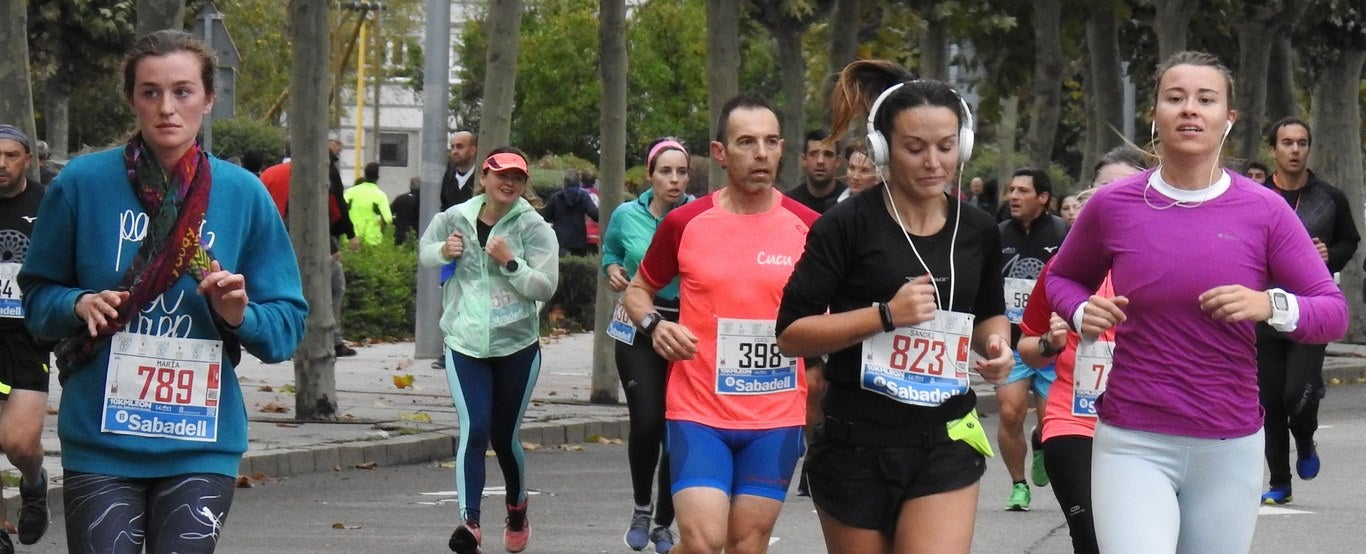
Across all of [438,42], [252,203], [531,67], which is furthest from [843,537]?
[531,67]

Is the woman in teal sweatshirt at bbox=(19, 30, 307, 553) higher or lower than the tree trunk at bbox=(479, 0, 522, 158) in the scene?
lower

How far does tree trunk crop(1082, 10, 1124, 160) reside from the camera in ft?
83.3

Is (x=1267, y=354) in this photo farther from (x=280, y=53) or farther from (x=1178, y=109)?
(x=280, y=53)

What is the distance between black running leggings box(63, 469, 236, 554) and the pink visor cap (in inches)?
203

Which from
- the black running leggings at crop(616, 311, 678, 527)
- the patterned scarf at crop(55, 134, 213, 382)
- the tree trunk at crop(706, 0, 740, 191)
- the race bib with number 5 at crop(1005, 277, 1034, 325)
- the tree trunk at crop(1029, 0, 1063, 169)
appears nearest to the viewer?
the patterned scarf at crop(55, 134, 213, 382)

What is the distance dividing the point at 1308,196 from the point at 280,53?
4838 centimetres

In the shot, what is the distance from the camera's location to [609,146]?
16.5 metres

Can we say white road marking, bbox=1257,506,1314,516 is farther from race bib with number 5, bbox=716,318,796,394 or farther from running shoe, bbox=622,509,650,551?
race bib with number 5, bbox=716,318,796,394

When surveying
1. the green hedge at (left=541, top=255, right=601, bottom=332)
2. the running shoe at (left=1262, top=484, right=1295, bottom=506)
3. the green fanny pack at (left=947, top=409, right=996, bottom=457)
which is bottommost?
the green hedge at (left=541, top=255, right=601, bottom=332)

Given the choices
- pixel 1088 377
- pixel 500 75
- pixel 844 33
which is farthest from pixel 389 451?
pixel 844 33

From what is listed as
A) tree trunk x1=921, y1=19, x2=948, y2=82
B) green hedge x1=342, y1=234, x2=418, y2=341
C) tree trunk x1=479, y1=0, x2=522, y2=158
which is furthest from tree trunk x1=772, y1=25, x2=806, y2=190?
tree trunk x1=479, y1=0, x2=522, y2=158

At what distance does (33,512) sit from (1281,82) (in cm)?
2135

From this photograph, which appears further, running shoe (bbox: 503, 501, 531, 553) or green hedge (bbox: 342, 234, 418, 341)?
green hedge (bbox: 342, 234, 418, 341)

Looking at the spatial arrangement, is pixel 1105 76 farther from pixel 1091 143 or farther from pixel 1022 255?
pixel 1022 255
